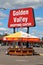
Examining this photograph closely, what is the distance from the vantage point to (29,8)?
1794 inches

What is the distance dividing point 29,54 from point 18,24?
556 inches

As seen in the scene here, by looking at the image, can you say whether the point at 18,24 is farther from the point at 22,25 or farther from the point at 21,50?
the point at 21,50

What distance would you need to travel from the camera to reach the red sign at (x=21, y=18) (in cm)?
4450

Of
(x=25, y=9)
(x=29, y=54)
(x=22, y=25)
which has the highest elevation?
(x=25, y=9)

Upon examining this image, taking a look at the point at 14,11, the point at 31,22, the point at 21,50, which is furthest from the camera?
the point at 14,11

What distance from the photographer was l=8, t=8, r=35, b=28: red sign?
44.5 metres

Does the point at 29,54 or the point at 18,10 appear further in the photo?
the point at 18,10

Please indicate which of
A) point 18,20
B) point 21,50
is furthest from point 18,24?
point 21,50

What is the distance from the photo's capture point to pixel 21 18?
4562 centimetres

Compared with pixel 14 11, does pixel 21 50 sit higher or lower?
lower

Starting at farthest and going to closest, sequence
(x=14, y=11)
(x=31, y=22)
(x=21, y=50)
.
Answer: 1. (x=14, y=11)
2. (x=31, y=22)
3. (x=21, y=50)

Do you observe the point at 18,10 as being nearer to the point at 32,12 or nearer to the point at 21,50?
the point at 32,12

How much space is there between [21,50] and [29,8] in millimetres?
14482

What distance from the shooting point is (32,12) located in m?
45.0
